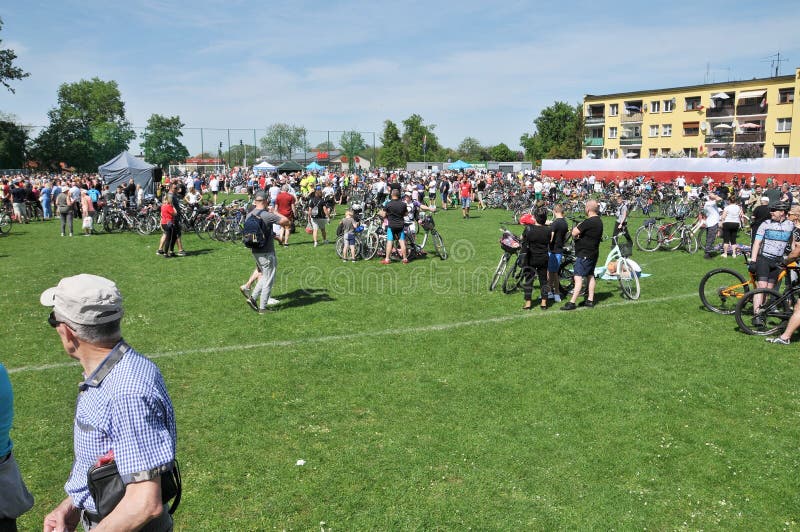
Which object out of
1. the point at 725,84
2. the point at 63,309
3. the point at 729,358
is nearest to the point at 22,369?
the point at 63,309

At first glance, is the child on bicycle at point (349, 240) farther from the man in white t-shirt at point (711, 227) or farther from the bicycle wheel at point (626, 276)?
the man in white t-shirt at point (711, 227)

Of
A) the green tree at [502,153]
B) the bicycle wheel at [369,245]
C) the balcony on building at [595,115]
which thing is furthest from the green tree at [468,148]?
the bicycle wheel at [369,245]

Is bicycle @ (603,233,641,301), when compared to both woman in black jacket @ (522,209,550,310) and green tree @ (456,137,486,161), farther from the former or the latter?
green tree @ (456,137,486,161)

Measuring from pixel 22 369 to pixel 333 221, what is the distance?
16.7 meters

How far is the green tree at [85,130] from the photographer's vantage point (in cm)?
5825

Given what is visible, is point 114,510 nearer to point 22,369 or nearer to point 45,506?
point 45,506

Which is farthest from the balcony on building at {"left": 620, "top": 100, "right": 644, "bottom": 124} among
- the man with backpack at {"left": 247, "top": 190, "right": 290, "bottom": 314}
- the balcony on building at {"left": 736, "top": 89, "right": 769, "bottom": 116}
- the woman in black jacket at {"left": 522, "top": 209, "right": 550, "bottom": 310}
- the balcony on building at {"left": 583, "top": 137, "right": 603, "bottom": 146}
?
the man with backpack at {"left": 247, "top": 190, "right": 290, "bottom": 314}

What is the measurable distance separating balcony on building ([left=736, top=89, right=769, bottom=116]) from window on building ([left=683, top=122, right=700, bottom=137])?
481 cm

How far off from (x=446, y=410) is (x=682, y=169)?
143 feet

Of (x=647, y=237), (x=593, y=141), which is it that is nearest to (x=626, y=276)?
(x=647, y=237)

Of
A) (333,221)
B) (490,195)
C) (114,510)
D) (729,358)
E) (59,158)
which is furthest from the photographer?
(59,158)

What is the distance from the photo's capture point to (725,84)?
58844 millimetres

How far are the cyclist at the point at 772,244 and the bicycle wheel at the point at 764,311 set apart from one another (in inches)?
23.3

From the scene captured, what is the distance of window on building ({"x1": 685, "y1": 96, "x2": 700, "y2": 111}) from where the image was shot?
61.4m
